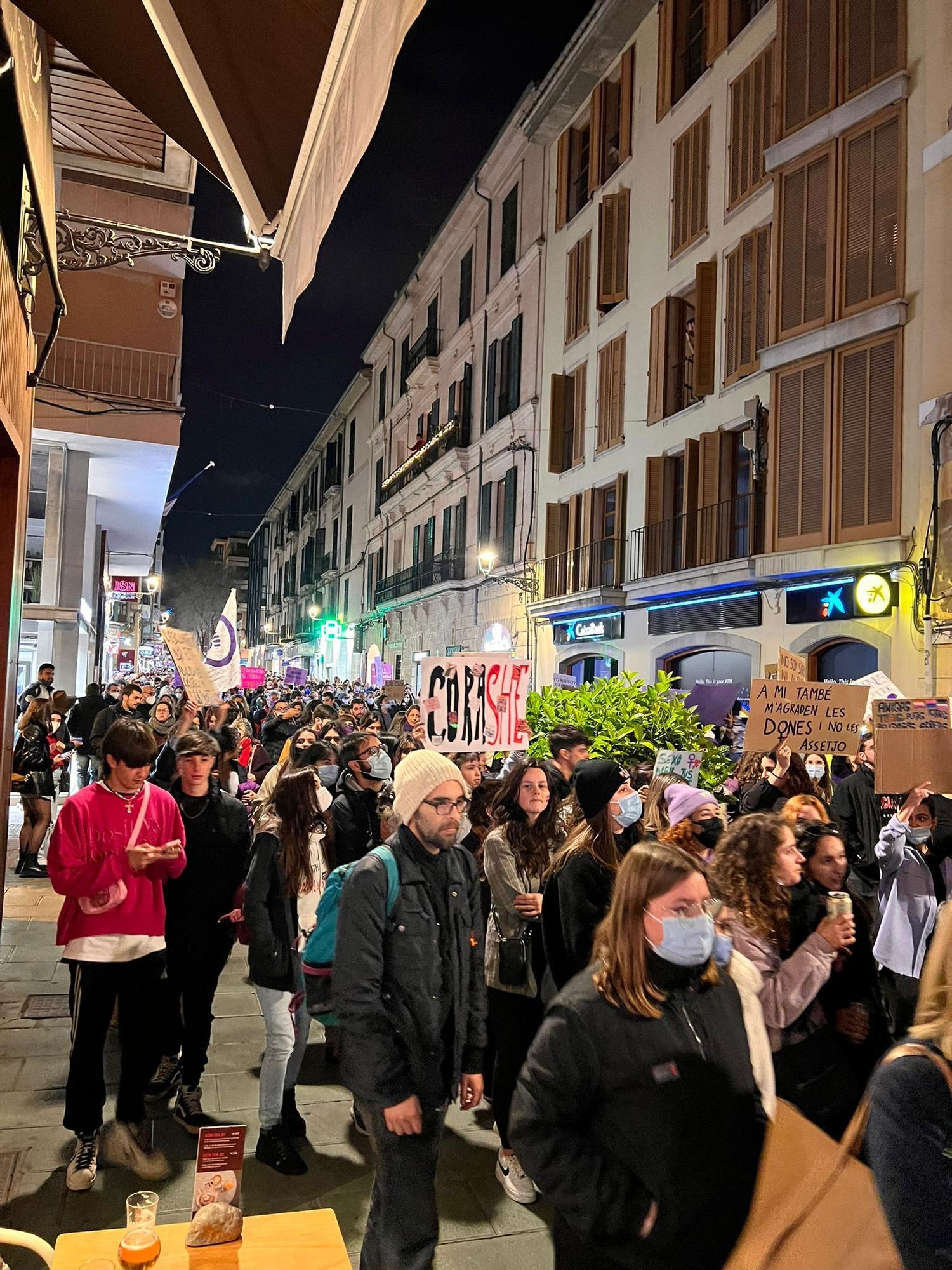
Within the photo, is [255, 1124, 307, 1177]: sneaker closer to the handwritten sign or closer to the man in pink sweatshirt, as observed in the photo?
the man in pink sweatshirt

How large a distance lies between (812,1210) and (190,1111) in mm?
3667

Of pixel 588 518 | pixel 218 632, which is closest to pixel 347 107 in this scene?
pixel 218 632

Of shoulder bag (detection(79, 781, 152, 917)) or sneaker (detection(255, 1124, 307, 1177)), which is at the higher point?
shoulder bag (detection(79, 781, 152, 917))

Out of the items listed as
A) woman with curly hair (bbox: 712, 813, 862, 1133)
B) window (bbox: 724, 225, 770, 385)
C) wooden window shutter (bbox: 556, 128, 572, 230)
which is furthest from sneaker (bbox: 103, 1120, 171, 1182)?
wooden window shutter (bbox: 556, 128, 572, 230)

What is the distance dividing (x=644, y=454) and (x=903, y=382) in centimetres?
774

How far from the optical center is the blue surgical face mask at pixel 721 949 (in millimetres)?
2678

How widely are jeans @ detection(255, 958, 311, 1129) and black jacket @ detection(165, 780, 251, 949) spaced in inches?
23.0

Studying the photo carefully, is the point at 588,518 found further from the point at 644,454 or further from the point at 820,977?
the point at 820,977

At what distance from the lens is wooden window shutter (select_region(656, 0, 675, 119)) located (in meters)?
21.3

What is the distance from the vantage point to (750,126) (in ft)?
61.1

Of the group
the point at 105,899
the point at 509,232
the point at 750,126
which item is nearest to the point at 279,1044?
the point at 105,899

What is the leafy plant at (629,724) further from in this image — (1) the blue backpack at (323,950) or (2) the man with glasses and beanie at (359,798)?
(1) the blue backpack at (323,950)

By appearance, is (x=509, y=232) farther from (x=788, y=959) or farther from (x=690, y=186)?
(x=788, y=959)

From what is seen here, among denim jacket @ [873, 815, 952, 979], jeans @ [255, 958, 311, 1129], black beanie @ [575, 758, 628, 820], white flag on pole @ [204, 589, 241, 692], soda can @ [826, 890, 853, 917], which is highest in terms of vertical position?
white flag on pole @ [204, 589, 241, 692]
